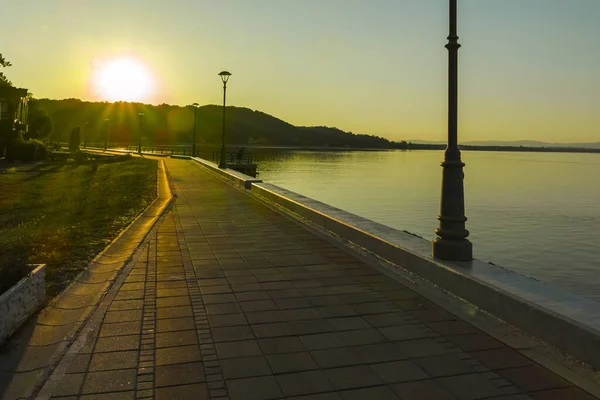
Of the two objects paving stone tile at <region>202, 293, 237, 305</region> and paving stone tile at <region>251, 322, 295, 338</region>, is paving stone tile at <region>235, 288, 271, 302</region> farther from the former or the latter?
paving stone tile at <region>251, 322, 295, 338</region>

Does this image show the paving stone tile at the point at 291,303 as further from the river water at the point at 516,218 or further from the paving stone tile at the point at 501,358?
the river water at the point at 516,218

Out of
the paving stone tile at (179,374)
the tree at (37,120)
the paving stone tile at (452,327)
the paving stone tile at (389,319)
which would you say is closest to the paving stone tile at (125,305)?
the paving stone tile at (179,374)

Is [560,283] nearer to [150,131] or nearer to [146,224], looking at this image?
[146,224]

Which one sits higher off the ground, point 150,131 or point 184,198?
point 150,131

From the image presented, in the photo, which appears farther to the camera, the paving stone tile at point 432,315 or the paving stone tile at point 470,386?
the paving stone tile at point 432,315

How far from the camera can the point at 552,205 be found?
38062mm

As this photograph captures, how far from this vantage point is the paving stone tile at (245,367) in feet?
12.1

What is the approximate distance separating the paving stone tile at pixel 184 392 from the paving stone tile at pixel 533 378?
2248 mm

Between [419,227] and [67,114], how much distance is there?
200 metres

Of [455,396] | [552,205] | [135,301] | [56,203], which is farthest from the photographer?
[552,205]

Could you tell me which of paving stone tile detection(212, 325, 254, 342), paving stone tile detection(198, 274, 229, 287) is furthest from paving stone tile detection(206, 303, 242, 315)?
paving stone tile detection(198, 274, 229, 287)

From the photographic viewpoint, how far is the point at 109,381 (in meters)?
3.56

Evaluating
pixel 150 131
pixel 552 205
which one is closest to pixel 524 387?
pixel 552 205

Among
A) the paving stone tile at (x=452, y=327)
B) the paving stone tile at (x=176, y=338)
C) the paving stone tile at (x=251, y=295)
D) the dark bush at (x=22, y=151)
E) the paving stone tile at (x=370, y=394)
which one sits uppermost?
the dark bush at (x=22, y=151)
